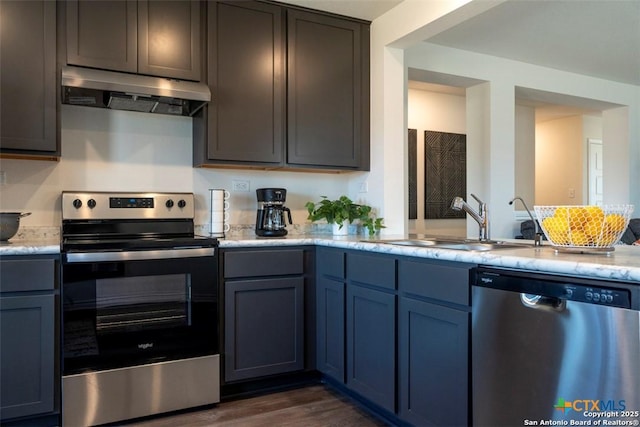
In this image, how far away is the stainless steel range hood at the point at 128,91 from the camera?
7.56ft

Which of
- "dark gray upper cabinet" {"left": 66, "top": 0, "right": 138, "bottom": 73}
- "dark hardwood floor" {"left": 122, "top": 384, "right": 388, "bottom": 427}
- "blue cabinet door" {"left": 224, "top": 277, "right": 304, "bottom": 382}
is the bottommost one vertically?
"dark hardwood floor" {"left": 122, "top": 384, "right": 388, "bottom": 427}

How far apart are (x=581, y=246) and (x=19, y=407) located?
239 centimetres

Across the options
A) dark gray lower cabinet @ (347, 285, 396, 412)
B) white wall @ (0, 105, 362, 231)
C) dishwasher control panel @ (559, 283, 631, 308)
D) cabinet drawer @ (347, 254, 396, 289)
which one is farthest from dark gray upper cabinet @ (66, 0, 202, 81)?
dishwasher control panel @ (559, 283, 631, 308)

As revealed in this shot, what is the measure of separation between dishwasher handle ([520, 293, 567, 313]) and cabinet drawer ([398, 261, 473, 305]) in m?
0.24

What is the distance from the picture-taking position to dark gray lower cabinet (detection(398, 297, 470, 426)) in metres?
1.72

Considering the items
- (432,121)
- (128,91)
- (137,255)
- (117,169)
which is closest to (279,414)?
(137,255)

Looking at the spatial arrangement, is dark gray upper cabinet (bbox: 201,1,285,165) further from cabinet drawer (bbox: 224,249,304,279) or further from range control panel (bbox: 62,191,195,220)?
cabinet drawer (bbox: 224,249,304,279)

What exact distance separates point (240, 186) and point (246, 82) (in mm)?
691

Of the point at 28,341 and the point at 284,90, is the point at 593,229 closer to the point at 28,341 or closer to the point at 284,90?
the point at 284,90

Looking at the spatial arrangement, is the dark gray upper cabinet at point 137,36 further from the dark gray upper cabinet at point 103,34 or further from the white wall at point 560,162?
the white wall at point 560,162

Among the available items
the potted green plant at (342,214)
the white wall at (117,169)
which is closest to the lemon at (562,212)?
the potted green plant at (342,214)

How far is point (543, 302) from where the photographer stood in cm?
143

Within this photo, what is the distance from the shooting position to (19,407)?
81.0 inches

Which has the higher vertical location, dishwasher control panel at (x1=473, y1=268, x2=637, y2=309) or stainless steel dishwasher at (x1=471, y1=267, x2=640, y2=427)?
dishwasher control panel at (x1=473, y1=268, x2=637, y2=309)
